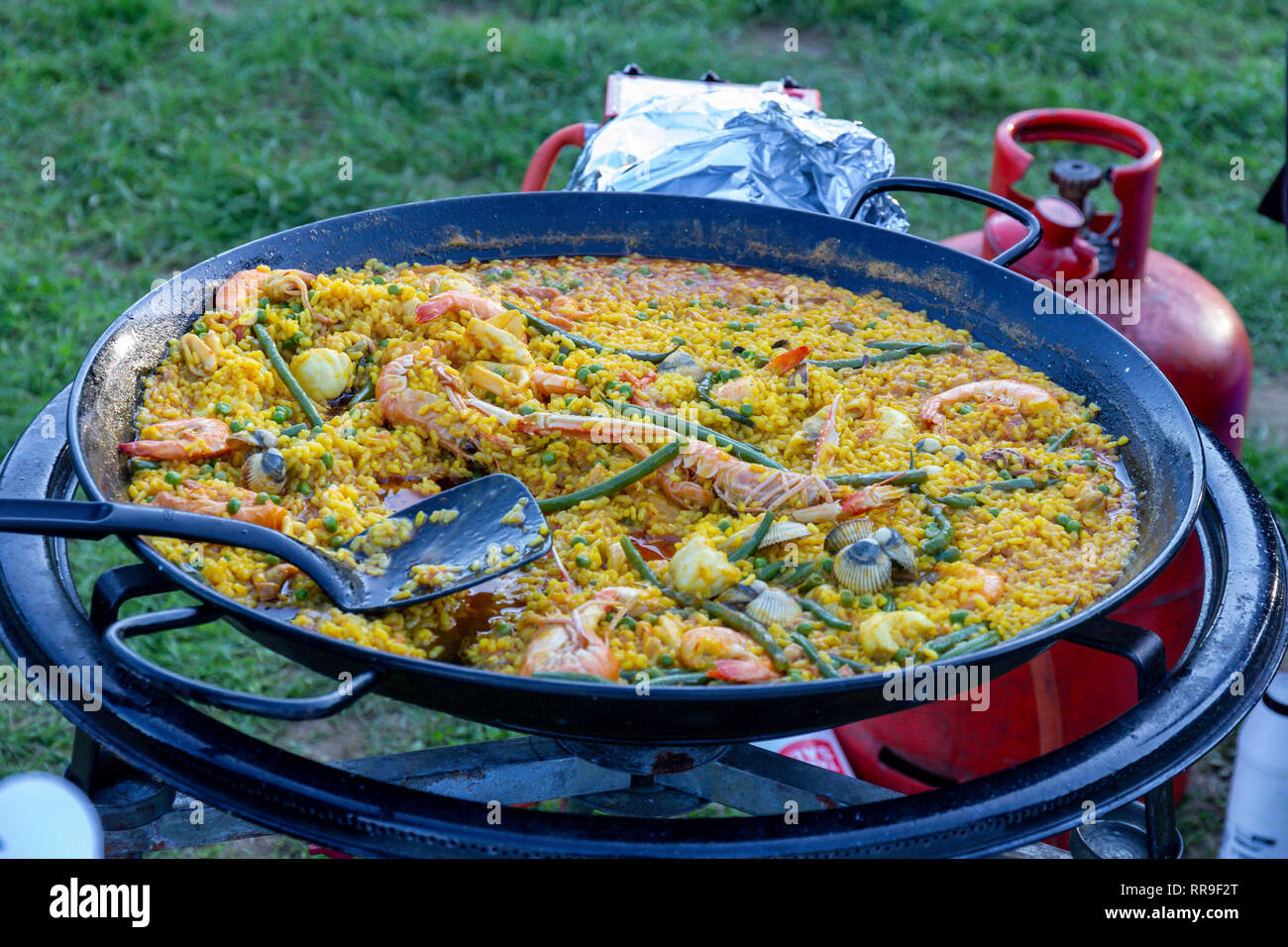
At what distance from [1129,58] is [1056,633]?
7.18m

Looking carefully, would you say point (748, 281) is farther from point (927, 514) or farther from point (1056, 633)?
point (1056, 633)

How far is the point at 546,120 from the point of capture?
677 cm

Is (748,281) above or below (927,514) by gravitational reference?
above

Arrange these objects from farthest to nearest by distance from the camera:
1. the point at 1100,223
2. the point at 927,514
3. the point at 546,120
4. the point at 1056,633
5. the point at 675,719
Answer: the point at 546,120 < the point at 1100,223 < the point at 927,514 < the point at 1056,633 < the point at 675,719

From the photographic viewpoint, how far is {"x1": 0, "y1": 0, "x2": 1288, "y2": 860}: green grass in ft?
19.5

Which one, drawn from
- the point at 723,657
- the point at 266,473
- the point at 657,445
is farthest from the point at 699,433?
the point at 266,473

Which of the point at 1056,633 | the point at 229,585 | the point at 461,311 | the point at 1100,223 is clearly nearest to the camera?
the point at 1056,633

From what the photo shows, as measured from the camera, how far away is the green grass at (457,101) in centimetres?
596

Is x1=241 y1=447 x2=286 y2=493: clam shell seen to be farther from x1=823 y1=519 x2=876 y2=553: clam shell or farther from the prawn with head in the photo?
x1=823 y1=519 x2=876 y2=553: clam shell

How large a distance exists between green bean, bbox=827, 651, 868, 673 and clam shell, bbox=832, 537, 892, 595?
187 millimetres

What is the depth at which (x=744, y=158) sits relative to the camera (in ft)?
11.6

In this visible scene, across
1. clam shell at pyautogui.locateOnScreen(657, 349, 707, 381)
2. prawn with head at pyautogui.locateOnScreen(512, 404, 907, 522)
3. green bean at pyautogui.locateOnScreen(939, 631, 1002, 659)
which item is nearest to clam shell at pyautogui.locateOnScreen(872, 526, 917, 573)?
prawn with head at pyautogui.locateOnScreen(512, 404, 907, 522)

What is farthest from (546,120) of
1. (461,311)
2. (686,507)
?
(686,507)
